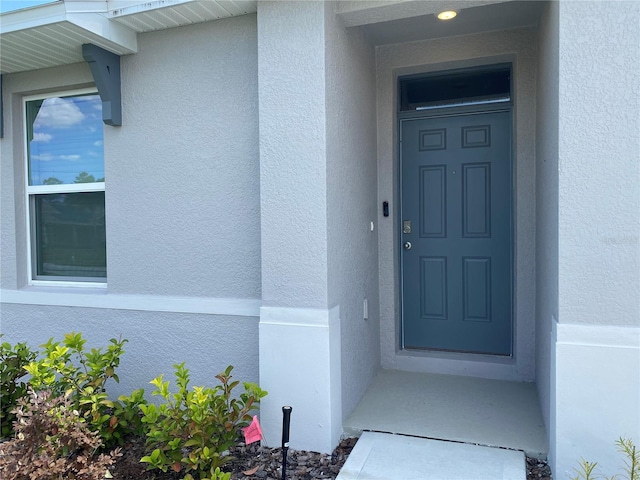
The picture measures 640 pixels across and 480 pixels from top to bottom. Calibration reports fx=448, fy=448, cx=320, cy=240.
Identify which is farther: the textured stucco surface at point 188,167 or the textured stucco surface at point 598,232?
the textured stucco surface at point 188,167

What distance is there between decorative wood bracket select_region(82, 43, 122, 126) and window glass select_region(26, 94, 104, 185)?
44cm

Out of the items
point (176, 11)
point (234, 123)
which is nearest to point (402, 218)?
point (234, 123)

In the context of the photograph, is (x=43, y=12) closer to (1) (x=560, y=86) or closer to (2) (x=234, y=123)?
(2) (x=234, y=123)

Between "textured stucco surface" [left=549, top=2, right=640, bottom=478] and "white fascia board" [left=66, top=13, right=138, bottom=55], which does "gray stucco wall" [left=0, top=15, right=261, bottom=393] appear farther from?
"textured stucco surface" [left=549, top=2, right=640, bottom=478]

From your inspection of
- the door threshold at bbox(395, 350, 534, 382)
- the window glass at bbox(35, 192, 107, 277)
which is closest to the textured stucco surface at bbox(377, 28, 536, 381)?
the door threshold at bbox(395, 350, 534, 382)

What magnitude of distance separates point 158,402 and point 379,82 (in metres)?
3.08

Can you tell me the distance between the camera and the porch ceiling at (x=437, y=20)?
2.75 m

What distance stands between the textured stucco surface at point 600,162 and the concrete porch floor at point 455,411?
0.95m

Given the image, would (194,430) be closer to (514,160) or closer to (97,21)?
(97,21)

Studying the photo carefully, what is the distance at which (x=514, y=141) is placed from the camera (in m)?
3.52

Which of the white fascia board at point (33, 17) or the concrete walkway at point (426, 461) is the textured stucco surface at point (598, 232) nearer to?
the concrete walkway at point (426, 461)

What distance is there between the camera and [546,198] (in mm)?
2701

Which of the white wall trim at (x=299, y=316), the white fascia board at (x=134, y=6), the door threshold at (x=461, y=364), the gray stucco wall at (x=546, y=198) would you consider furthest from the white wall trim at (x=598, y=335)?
the white fascia board at (x=134, y=6)

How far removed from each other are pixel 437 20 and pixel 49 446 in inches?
142
